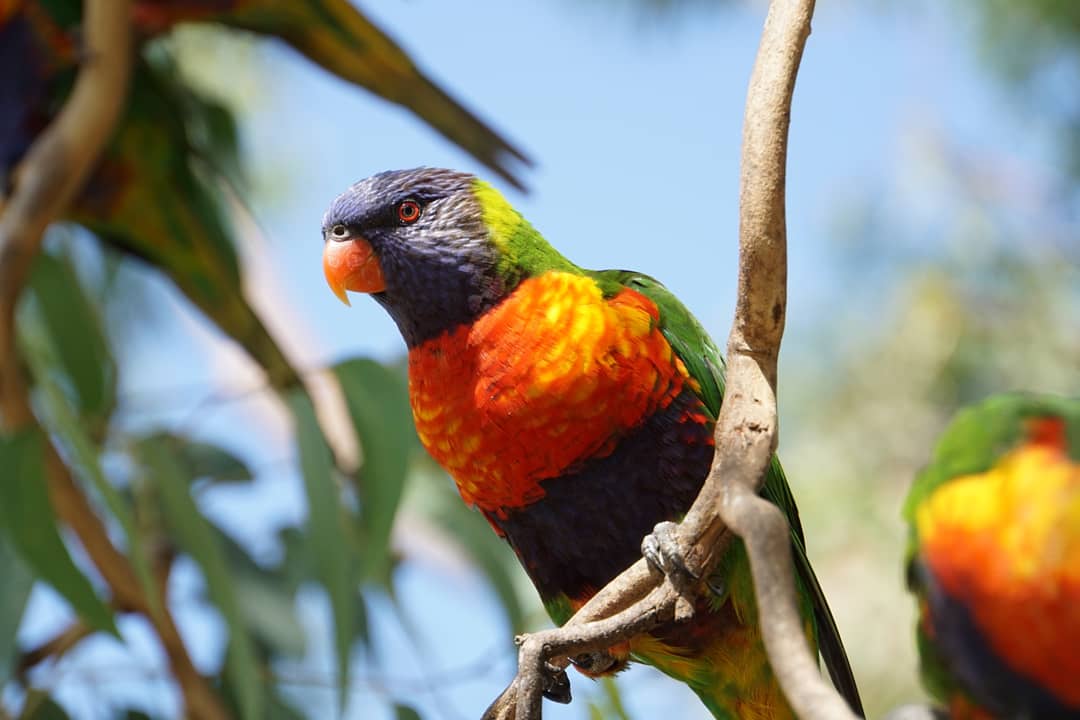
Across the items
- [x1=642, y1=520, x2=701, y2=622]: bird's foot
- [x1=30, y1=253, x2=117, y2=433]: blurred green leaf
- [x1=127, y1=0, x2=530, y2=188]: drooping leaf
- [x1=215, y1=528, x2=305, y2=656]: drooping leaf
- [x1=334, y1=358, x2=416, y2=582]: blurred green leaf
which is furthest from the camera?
[x1=215, y1=528, x2=305, y2=656]: drooping leaf

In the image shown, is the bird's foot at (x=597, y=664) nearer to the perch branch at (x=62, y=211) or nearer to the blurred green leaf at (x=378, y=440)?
the blurred green leaf at (x=378, y=440)

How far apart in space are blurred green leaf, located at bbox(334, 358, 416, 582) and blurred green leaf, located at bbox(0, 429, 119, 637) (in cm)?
40

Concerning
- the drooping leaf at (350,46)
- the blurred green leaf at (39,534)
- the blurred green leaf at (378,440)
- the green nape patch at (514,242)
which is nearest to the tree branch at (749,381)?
the green nape patch at (514,242)

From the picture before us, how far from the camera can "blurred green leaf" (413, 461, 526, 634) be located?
224cm

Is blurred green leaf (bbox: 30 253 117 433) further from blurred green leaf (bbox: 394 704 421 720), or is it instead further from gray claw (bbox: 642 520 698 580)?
gray claw (bbox: 642 520 698 580)

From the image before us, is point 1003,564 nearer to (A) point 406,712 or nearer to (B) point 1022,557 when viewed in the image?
(B) point 1022,557

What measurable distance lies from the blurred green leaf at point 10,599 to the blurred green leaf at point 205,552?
24 centimetres

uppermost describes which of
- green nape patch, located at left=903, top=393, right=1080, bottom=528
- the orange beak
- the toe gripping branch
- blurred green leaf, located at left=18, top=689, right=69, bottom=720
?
green nape patch, located at left=903, top=393, right=1080, bottom=528

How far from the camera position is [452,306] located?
1.37 meters

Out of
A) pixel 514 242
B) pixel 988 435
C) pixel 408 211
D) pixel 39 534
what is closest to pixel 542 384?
pixel 514 242

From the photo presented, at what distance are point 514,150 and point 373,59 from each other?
0.36 metres

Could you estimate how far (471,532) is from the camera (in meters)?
2.34

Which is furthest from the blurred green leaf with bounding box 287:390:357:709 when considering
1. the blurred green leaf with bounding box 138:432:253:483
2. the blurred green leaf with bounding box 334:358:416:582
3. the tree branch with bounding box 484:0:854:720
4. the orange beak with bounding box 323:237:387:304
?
the tree branch with bounding box 484:0:854:720

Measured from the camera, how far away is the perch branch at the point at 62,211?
1660 millimetres
